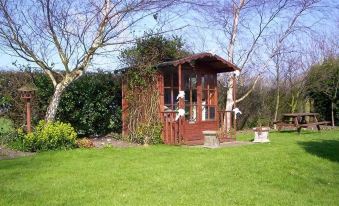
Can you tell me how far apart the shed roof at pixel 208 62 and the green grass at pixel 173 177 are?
2.85 metres

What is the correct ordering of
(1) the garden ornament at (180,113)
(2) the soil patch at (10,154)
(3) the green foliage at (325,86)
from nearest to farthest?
(2) the soil patch at (10,154), (1) the garden ornament at (180,113), (3) the green foliage at (325,86)

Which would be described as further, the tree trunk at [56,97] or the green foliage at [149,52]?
the green foliage at [149,52]

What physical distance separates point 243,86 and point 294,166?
1191 centimetres

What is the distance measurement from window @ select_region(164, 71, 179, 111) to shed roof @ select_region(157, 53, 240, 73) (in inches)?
21.4

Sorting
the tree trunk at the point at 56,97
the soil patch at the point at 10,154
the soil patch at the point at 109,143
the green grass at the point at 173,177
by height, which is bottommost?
the green grass at the point at 173,177

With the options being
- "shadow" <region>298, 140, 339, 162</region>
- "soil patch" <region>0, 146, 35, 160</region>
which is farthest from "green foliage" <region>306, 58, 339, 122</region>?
"soil patch" <region>0, 146, 35, 160</region>

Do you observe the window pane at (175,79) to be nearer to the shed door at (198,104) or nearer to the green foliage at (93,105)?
the shed door at (198,104)

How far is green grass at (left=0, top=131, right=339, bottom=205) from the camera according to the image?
552 cm

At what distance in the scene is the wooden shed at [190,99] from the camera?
12164mm

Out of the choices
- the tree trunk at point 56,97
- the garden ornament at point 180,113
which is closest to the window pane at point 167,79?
the garden ornament at point 180,113

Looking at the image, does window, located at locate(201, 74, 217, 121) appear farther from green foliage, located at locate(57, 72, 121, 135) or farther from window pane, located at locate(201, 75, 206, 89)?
green foliage, located at locate(57, 72, 121, 135)

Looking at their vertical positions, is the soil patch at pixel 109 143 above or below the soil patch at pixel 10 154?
above

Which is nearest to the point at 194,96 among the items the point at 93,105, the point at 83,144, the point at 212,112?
the point at 212,112

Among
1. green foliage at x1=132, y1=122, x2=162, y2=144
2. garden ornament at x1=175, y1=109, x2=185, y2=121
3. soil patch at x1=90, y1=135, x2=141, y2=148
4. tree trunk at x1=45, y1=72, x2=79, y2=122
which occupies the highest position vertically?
tree trunk at x1=45, y1=72, x2=79, y2=122
